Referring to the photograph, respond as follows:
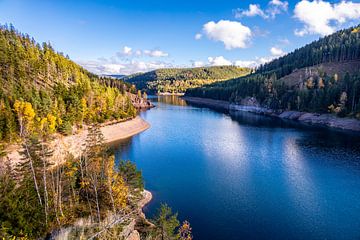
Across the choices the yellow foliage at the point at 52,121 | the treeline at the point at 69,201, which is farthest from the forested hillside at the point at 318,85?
the yellow foliage at the point at 52,121

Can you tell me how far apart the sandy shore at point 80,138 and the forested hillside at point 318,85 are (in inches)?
3029

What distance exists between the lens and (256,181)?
46812 millimetres

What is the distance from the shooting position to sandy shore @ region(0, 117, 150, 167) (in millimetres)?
52566

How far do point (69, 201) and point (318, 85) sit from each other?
13527 cm

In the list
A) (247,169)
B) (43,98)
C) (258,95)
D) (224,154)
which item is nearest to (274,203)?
(247,169)

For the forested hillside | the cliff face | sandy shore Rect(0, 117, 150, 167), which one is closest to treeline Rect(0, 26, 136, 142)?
sandy shore Rect(0, 117, 150, 167)

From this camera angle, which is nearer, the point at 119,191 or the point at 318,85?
the point at 119,191

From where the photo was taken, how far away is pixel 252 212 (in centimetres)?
3512

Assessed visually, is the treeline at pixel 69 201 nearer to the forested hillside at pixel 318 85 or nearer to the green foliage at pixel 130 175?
the green foliage at pixel 130 175

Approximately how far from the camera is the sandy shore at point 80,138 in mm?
52566

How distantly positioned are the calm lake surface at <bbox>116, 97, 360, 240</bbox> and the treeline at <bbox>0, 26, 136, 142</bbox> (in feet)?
56.7

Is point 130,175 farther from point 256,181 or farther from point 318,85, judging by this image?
point 318,85

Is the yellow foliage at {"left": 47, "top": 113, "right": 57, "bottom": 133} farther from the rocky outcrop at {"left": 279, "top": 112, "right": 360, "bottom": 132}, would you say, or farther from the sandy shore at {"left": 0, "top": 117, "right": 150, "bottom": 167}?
the rocky outcrop at {"left": 279, "top": 112, "right": 360, "bottom": 132}

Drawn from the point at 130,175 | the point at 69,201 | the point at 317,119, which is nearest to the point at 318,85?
the point at 317,119
